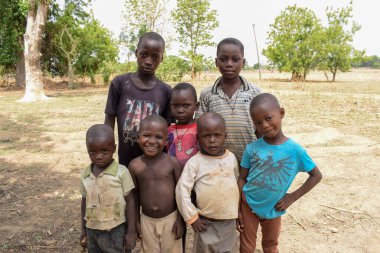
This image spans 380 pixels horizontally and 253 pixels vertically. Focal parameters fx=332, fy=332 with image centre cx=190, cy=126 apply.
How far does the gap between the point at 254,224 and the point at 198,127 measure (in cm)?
73

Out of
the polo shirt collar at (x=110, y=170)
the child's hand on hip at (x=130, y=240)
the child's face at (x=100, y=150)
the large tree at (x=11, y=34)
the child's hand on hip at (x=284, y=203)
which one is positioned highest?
the large tree at (x=11, y=34)

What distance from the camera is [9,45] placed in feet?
53.5

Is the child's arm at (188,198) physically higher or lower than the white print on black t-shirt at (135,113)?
lower

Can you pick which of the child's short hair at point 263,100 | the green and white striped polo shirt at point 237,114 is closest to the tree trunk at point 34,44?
the green and white striped polo shirt at point 237,114

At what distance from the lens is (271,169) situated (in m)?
2.00

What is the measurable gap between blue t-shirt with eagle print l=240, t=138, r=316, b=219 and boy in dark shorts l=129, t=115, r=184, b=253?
460mm

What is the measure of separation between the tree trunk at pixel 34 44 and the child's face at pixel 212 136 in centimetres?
1145

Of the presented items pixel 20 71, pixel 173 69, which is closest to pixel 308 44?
pixel 173 69

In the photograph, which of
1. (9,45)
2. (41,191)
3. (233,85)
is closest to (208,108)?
(233,85)

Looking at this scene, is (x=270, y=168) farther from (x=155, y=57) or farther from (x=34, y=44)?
(x=34, y=44)

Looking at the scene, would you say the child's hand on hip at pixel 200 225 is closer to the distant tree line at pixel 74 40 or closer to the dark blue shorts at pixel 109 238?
the dark blue shorts at pixel 109 238

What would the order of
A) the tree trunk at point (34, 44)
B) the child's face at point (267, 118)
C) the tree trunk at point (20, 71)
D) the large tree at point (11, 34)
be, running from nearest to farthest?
1. the child's face at point (267, 118)
2. the tree trunk at point (34, 44)
3. the large tree at point (11, 34)
4. the tree trunk at point (20, 71)

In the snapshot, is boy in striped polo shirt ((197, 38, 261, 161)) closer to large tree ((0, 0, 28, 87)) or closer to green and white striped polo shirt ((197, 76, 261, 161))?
green and white striped polo shirt ((197, 76, 261, 161))

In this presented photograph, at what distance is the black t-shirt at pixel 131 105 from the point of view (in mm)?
2283
